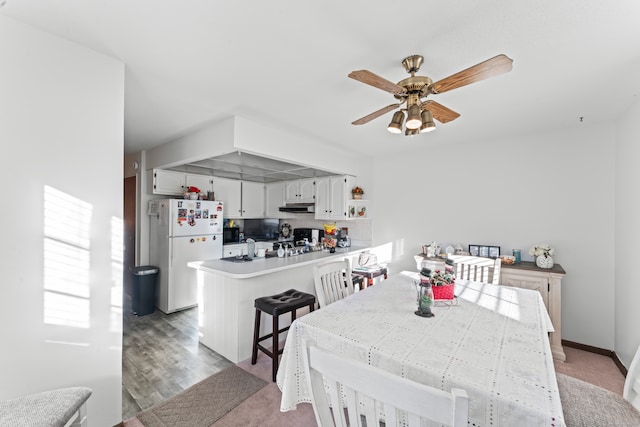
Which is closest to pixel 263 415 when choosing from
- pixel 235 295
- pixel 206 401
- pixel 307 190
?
pixel 206 401

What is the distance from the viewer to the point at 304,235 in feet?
16.5

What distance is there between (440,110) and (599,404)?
1.76 meters

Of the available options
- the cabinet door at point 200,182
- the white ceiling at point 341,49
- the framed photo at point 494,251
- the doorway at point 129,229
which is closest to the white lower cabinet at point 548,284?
the framed photo at point 494,251

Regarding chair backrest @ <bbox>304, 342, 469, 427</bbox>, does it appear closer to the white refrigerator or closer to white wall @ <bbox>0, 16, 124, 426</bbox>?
white wall @ <bbox>0, 16, 124, 426</bbox>

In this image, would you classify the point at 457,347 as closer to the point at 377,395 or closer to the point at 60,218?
the point at 377,395

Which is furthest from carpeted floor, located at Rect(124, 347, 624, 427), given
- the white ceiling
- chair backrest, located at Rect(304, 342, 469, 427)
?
the white ceiling

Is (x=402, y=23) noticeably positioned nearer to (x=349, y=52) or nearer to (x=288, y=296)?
(x=349, y=52)

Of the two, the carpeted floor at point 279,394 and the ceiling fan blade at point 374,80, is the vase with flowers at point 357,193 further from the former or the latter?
the ceiling fan blade at point 374,80

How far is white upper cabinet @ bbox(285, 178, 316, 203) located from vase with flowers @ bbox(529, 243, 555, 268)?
9.88 ft

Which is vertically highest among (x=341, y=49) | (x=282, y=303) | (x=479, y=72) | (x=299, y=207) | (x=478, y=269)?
(x=341, y=49)

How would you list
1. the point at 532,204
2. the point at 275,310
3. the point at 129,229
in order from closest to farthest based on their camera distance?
the point at 275,310 < the point at 532,204 < the point at 129,229

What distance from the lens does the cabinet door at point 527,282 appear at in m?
2.70

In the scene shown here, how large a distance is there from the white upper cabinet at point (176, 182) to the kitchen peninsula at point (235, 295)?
1.73 m

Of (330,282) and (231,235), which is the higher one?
(231,235)
